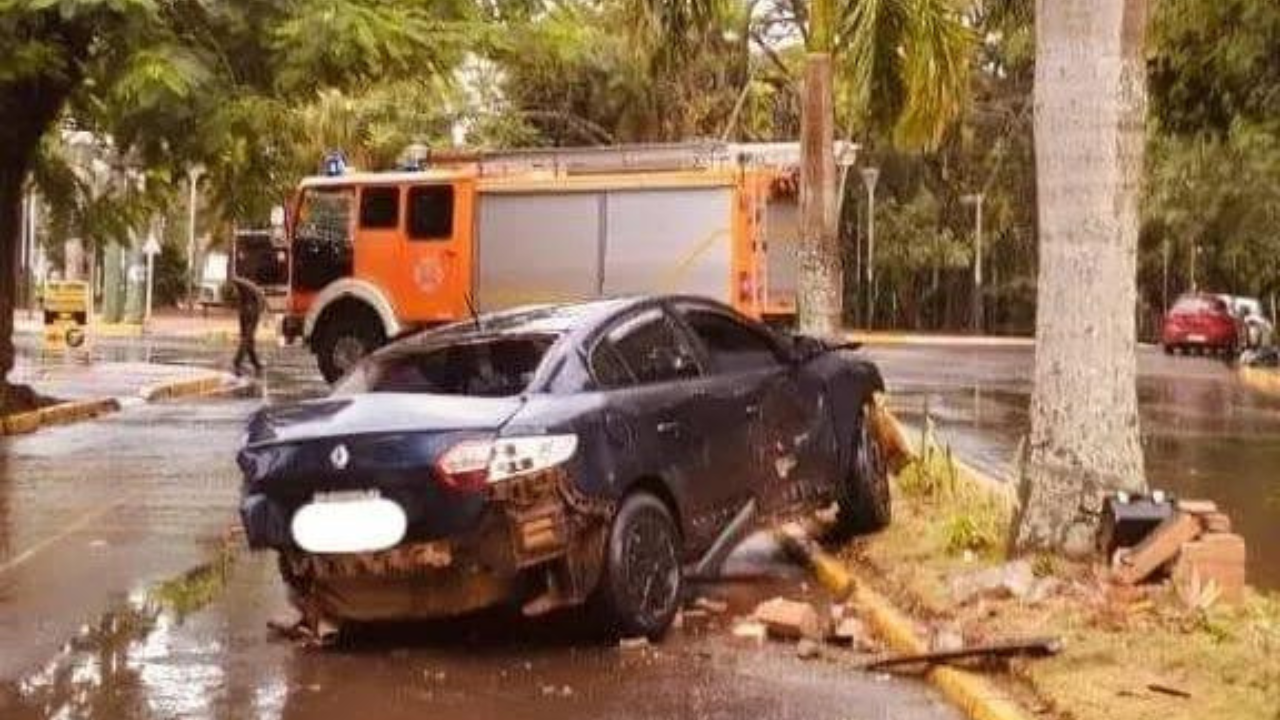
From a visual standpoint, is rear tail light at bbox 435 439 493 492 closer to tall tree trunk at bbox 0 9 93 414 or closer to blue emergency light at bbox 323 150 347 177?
tall tree trunk at bbox 0 9 93 414

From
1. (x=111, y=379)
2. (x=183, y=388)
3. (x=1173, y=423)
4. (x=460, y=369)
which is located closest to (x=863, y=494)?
(x=460, y=369)

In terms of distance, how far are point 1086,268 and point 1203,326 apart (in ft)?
114

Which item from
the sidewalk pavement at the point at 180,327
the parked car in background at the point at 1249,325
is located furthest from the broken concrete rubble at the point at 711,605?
the parked car in background at the point at 1249,325

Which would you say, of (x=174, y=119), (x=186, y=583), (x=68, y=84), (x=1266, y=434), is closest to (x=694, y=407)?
(x=186, y=583)

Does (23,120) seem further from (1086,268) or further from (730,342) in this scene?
(1086,268)

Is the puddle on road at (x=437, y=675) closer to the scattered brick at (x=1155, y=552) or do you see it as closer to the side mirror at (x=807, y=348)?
the scattered brick at (x=1155, y=552)

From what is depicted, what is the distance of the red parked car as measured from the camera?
41859 millimetres

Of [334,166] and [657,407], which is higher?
[334,166]

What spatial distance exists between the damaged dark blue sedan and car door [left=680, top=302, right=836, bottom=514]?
0.10 ft

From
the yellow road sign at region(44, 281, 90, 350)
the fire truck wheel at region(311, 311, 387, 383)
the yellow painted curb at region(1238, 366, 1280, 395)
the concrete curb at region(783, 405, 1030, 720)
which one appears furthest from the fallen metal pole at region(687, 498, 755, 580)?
the yellow road sign at region(44, 281, 90, 350)

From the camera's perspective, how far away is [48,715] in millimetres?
7098

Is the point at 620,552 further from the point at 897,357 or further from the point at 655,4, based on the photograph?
the point at 897,357

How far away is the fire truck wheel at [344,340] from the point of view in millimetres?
23969

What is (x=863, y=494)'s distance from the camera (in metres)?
10.8
